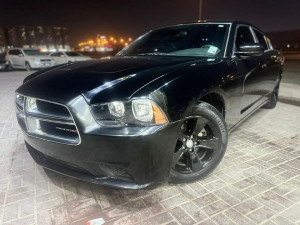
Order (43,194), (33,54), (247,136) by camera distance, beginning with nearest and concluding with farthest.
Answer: (43,194) → (247,136) → (33,54)

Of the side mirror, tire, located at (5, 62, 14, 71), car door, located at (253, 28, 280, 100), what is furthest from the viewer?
tire, located at (5, 62, 14, 71)

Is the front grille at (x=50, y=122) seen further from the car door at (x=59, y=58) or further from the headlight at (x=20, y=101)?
the car door at (x=59, y=58)

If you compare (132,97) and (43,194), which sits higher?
(132,97)

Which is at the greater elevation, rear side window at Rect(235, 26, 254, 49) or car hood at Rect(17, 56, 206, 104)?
rear side window at Rect(235, 26, 254, 49)

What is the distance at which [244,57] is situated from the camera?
326 cm

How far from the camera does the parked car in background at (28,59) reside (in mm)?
16516

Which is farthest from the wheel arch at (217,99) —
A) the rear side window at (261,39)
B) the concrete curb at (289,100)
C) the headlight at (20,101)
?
the concrete curb at (289,100)

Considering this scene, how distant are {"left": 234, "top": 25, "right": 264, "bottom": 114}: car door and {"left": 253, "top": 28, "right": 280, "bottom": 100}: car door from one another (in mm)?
173

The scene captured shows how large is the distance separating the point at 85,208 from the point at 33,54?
1713 centimetres

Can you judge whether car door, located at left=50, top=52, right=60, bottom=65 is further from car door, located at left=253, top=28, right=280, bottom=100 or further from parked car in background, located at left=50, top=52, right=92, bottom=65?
car door, located at left=253, top=28, right=280, bottom=100

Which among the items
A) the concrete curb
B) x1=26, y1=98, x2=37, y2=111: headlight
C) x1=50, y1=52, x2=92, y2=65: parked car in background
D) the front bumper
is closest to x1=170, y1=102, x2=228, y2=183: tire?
the front bumper

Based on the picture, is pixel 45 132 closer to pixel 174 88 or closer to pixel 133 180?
pixel 133 180

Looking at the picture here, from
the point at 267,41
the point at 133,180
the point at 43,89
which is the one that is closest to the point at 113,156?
the point at 133,180

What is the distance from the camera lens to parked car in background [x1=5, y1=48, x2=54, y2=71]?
54.2 ft
